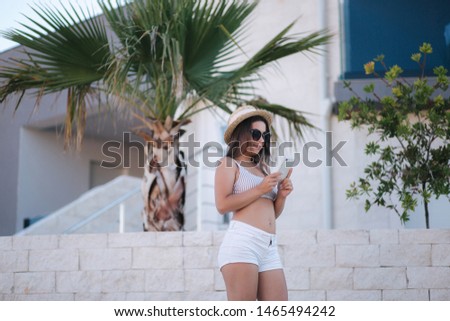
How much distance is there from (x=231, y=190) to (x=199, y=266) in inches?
101

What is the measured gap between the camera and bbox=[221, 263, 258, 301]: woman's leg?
3.84 m

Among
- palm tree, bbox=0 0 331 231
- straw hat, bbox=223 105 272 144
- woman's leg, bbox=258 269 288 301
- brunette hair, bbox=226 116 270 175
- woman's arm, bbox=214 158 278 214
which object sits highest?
palm tree, bbox=0 0 331 231

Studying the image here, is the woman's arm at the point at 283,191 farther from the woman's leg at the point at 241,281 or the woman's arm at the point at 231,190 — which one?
the woman's leg at the point at 241,281

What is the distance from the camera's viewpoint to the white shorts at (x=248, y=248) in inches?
153

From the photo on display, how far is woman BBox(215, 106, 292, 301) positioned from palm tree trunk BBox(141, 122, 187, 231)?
304 cm

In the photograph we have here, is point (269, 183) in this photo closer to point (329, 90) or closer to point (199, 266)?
point (199, 266)

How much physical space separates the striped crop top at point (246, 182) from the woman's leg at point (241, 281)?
0.45 meters

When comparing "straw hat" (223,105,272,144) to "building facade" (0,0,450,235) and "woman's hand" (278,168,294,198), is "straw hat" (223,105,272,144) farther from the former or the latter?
"building facade" (0,0,450,235)

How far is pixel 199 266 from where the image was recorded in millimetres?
6469

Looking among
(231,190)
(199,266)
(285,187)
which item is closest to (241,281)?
(231,190)

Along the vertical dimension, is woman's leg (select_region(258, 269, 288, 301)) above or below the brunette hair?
below

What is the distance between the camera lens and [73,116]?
7465mm

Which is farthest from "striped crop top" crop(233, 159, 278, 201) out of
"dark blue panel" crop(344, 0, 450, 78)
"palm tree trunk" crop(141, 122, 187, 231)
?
"dark blue panel" crop(344, 0, 450, 78)

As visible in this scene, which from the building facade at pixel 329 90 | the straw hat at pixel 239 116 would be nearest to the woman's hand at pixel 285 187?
the straw hat at pixel 239 116
